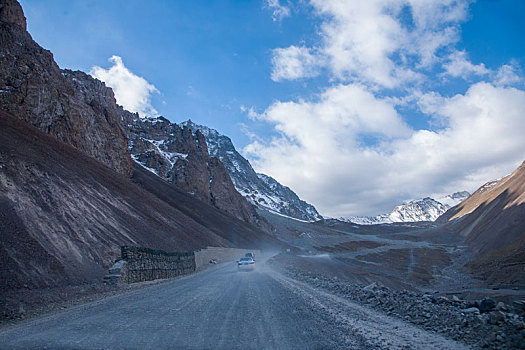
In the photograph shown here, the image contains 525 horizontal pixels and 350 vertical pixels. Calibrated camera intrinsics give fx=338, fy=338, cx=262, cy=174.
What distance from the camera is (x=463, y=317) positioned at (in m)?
7.52

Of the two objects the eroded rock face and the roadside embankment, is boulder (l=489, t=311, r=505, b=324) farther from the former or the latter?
the eroded rock face

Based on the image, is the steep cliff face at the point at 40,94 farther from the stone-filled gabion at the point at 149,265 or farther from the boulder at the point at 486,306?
the boulder at the point at 486,306

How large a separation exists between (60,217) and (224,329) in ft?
65.7

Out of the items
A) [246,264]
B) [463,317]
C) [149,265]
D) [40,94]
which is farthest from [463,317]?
[40,94]

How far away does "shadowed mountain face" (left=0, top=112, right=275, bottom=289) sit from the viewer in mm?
16203

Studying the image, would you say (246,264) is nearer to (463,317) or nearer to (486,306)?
(486,306)

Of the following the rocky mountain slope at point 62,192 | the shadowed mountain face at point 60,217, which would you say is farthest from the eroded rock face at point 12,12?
the shadowed mountain face at point 60,217

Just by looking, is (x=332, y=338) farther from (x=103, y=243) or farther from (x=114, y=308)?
(x=103, y=243)

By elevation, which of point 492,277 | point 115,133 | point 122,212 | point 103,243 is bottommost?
point 492,277

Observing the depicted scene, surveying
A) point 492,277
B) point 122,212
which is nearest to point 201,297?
point 122,212

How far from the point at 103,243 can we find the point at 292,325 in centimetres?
2101

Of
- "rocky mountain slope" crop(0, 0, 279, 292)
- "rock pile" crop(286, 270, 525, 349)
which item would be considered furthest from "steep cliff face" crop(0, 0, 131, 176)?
"rock pile" crop(286, 270, 525, 349)

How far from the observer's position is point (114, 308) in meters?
11.0

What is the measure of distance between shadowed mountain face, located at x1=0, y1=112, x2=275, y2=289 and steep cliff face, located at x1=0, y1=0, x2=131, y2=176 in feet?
27.4
